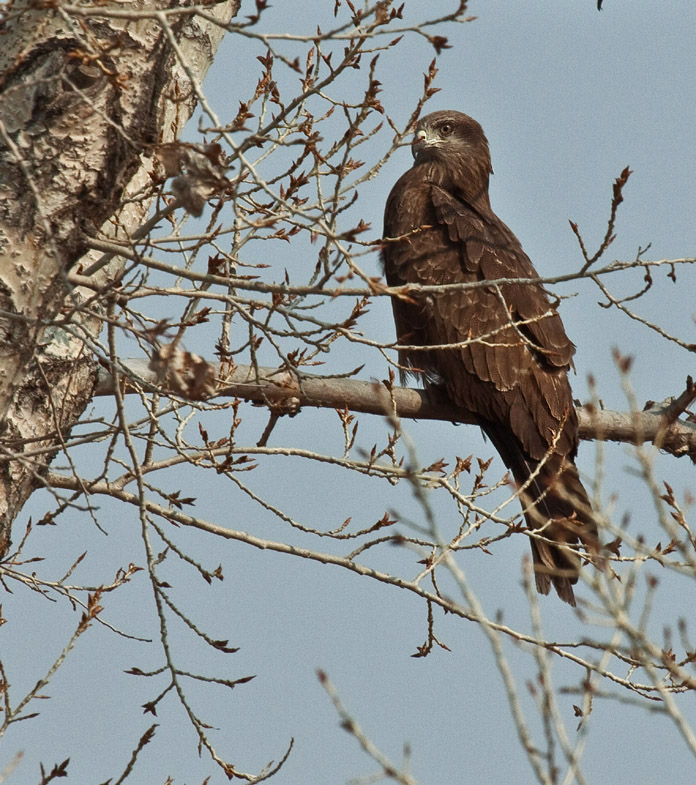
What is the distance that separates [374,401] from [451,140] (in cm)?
305

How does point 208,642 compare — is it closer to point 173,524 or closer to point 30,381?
point 173,524

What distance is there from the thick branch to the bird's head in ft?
6.72

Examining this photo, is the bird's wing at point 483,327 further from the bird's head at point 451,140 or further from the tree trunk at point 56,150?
the tree trunk at point 56,150

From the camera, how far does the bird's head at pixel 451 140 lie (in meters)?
6.80

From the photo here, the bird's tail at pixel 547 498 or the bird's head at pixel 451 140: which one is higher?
the bird's head at pixel 451 140

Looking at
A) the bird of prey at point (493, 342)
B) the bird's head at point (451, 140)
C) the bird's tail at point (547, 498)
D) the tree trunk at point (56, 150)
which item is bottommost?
the tree trunk at point (56, 150)

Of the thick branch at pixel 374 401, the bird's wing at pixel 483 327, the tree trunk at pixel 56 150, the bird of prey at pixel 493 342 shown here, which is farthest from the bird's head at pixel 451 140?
the tree trunk at pixel 56 150

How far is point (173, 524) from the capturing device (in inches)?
152

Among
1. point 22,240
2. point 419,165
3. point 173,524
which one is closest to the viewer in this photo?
point 22,240

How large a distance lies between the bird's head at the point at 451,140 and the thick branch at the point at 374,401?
205 centimetres

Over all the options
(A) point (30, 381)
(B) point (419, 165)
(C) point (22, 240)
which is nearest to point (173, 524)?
(A) point (30, 381)

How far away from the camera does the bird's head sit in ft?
22.3

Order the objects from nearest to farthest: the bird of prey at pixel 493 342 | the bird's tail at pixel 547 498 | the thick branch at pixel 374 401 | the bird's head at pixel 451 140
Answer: the thick branch at pixel 374 401
the bird's tail at pixel 547 498
the bird of prey at pixel 493 342
the bird's head at pixel 451 140

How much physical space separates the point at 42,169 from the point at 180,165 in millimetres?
638
